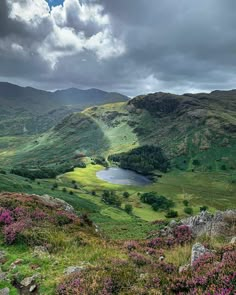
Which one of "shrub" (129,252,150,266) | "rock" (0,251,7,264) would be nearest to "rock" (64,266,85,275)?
"shrub" (129,252,150,266)

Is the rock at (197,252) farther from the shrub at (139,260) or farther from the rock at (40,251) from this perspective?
the rock at (40,251)

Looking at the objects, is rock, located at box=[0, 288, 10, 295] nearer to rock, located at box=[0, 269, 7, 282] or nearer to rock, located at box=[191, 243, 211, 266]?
rock, located at box=[0, 269, 7, 282]

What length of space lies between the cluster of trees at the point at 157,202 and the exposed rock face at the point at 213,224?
434ft

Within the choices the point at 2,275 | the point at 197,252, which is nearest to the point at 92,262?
the point at 2,275

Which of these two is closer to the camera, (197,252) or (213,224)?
(197,252)

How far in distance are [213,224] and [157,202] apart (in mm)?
151525

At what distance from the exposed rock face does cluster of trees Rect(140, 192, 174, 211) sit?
5208 inches

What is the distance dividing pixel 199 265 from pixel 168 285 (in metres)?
2.08

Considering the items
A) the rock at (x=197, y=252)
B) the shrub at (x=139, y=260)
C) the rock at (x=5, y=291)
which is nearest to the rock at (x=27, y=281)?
the rock at (x=5, y=291)

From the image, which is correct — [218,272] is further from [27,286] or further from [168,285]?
[27,286]

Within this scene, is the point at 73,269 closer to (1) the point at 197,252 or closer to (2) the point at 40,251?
(2) the point at 40,251

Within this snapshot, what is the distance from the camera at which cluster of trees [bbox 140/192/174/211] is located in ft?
529

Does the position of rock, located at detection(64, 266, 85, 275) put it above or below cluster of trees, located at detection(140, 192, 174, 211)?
above

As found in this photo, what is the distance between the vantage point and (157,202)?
174 m
